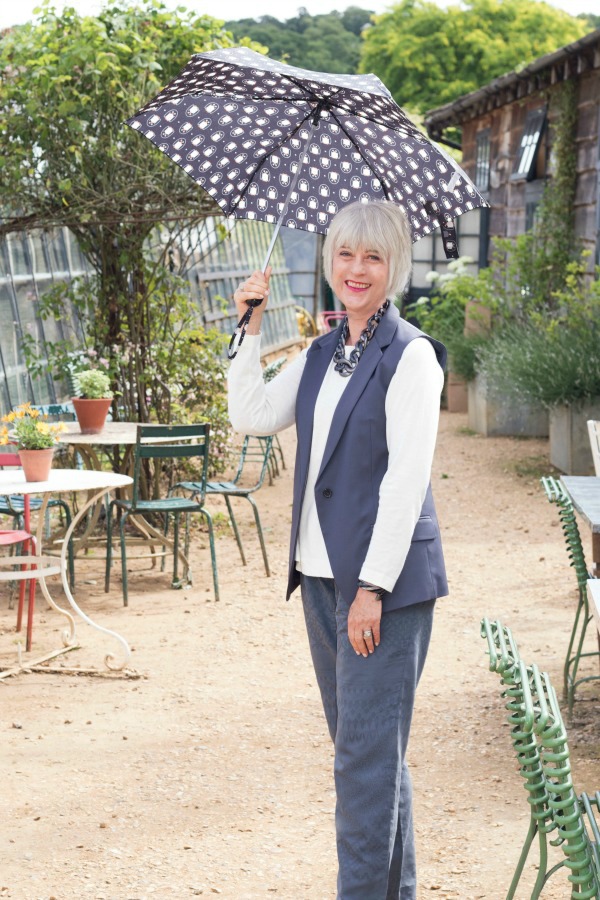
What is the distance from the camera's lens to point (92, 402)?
24.0 feet

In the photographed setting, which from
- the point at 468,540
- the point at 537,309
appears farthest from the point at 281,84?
the point at 537,309

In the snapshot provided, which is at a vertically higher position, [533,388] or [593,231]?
[593,231]

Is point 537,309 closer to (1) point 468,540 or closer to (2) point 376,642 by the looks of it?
(1) point 468,540

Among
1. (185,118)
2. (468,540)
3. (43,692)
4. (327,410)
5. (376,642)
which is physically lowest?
(468,540)

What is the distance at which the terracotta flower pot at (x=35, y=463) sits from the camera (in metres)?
5.50

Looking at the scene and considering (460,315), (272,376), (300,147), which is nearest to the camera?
(300,147)

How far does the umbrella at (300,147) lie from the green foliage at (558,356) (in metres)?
6.56

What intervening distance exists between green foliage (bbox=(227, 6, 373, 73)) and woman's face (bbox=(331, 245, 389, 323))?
45.5 metres

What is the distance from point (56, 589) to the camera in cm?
727

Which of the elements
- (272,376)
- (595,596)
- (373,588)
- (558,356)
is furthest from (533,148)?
(373,588)

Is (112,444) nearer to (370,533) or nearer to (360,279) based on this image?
(360,279)

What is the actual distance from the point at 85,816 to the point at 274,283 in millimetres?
20382

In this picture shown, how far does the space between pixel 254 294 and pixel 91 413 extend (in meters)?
4.54

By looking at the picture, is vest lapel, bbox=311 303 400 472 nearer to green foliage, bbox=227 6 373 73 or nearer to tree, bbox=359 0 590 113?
tree, bbox=359 0 590 113
